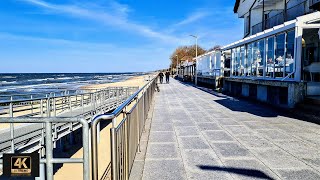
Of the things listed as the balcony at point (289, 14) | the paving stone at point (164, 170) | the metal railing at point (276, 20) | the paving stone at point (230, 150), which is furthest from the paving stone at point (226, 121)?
the metal railing at point (276, 20)

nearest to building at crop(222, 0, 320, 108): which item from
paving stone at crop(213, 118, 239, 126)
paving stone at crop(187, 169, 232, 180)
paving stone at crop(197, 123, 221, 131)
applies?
paving stone at crop(213, 118, 239, 126)

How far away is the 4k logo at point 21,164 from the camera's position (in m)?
2.56

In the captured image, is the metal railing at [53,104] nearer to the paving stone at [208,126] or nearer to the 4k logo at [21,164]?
the paving stone at [208,126]

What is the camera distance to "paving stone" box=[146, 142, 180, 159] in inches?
212

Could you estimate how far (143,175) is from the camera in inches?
174

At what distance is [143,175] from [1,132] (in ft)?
14.8

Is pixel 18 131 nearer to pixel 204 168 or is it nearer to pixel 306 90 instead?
pixel 204 168

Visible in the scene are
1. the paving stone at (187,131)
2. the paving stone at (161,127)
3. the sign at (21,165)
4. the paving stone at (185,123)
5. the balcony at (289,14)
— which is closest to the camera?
the sign at (21,165)

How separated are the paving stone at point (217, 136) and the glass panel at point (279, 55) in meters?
6.86

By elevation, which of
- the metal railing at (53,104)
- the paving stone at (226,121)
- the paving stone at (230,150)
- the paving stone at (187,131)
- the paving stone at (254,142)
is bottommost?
the paving stone at (230,150)

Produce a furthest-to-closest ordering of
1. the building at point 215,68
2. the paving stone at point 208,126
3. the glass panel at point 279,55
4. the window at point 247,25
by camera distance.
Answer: the window at point 247,25
the building at point 215,68
the glass panel at point 279,55
the paving stone at point 208,126

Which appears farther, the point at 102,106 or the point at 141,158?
the point at 102,106

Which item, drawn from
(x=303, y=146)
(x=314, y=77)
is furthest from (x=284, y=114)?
(x=303, y=146)

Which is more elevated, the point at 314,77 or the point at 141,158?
the point at 314,77
